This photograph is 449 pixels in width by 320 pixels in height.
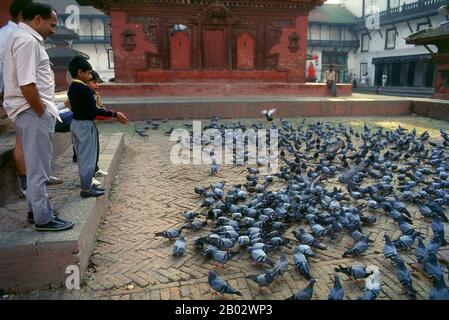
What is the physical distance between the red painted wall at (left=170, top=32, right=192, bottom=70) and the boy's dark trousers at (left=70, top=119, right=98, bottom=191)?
14133 millimetres

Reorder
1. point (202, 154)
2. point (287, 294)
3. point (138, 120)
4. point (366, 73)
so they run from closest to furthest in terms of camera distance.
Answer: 1. point (287, 294)
2. point (202, 154)
3. point (138, 120)
4. point (366, 73)

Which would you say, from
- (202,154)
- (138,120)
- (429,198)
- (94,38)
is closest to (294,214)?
(429,198)

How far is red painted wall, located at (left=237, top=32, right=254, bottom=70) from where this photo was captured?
57.5 feet

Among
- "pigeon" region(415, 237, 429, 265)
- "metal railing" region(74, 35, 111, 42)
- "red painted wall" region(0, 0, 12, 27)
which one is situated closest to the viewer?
"pigeon" region(415, 237, 429, 265)

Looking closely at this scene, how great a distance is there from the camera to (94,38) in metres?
38.7

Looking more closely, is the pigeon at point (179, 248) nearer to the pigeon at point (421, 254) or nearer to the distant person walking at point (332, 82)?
the pigeon at point (421, 254)

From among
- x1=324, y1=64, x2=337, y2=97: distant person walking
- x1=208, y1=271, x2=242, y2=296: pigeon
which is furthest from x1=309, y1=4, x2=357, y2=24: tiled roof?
x1=208, y1=271, x2=242, y2=296: pigeon

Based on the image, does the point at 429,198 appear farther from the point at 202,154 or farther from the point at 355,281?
the point at 202,154

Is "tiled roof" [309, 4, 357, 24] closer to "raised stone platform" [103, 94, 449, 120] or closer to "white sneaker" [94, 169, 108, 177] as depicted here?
"raised stone platform" [103, 94, 449, 120]

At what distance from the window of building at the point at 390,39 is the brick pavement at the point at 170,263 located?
38920 mm

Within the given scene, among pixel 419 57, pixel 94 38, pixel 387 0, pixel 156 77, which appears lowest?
pixel 156 77
